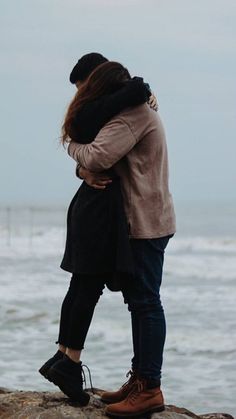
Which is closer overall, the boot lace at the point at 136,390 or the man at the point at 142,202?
the man at the point at 142,202

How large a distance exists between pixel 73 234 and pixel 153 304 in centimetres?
53

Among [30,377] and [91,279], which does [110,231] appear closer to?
[91,279]

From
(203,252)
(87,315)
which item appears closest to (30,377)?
(87,315)

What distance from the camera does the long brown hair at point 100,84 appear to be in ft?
13.9

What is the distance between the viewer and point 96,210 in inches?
166

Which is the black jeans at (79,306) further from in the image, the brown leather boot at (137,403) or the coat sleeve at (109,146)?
the coat sleeve at (109,146)

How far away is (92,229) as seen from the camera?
4215mm

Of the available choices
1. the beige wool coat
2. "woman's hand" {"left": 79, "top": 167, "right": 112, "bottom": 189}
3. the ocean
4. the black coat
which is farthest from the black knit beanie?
the ocean

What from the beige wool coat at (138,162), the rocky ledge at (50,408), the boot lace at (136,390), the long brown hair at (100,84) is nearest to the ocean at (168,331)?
the rocky ledge at (50,408)

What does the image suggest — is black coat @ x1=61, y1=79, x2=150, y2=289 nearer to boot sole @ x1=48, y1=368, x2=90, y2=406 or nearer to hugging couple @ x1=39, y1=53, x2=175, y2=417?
hugging couple @ x1=39, y1=53, x2=175, y2=417

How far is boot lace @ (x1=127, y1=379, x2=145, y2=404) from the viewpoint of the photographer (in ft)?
14.4

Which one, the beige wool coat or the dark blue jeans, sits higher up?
the beige wool coat

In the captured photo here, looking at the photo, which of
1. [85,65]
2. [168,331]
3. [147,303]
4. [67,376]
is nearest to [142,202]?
[147,303]

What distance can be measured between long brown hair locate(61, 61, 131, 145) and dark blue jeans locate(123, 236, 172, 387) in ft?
→ 2.37
